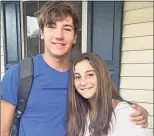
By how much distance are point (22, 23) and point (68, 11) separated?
2.08 metres

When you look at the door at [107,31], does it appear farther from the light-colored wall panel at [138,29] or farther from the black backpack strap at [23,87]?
the black backpack strap at [23,87]

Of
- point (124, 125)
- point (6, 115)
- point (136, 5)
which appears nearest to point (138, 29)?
point (136, 5)

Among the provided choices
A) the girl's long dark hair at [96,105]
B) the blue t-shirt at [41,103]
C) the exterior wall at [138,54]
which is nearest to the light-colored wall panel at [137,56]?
the exterior wall at [138,54]

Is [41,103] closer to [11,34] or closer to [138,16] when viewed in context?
[138,16]

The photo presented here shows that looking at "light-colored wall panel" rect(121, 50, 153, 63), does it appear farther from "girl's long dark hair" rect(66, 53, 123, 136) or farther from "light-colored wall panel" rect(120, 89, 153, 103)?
"girl's long dark hair" rect(66, 53, 123, 136)

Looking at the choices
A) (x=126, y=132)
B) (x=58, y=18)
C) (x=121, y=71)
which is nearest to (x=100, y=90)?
(x=126, y=132)

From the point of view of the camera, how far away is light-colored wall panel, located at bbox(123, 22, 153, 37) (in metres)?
2.31

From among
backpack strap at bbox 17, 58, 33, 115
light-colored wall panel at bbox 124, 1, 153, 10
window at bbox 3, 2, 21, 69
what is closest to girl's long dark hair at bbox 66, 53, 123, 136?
backpack strap at bbox 17, 58, 33, 115

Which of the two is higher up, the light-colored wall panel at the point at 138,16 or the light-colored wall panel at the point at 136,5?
the light-colored wall panel at the point at 136,5

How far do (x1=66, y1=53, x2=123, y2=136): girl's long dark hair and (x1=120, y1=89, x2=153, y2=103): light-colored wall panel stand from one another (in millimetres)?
1183

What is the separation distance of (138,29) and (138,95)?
69 centimetres

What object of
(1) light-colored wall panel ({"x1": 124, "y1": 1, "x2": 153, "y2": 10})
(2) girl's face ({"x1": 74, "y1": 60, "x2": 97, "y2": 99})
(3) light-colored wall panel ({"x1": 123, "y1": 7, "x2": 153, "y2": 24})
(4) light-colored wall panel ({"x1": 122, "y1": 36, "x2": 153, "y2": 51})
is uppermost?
(1) light-colored wall panel ({"x1": 124, "y1": 1, "x2": 153, "y2": 10})

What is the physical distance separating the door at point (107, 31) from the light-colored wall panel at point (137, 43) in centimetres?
7

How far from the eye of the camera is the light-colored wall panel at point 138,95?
7.78ft
